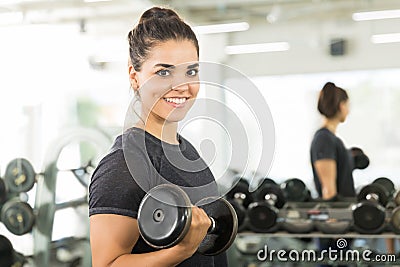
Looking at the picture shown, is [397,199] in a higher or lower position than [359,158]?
lower

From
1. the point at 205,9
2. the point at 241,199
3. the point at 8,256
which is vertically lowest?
the point at 8,256

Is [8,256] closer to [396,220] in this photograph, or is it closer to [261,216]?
[261,216]

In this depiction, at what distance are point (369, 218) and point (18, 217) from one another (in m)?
1.74

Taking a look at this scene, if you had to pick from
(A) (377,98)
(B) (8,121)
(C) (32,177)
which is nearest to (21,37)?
(B) (8,121)

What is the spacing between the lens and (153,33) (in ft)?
4.09

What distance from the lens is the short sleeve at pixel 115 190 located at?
1096mm

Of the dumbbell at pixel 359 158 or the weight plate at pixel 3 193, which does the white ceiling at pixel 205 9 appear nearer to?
the dumbbell at pixel 359 158

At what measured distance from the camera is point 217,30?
3.79m

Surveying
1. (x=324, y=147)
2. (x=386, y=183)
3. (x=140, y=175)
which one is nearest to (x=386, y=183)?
(x=386, y=183)

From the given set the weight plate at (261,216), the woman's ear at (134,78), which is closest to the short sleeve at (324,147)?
the weight plate at (261,216)

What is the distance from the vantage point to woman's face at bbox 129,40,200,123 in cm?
119

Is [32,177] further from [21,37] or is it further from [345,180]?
[345,180]

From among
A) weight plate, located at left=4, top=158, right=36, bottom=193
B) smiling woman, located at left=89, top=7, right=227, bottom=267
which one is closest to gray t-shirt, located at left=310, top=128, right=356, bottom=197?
weight plate, located at left=4, top=158, right=36, bottom=193

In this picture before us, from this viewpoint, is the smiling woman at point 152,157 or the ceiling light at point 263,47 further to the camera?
the ceiling light at point 263,47
